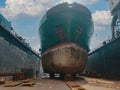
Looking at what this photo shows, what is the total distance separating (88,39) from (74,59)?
3.60 metres

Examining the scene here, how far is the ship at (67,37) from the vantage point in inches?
569

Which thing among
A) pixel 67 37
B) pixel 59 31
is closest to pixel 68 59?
pixel 67 37

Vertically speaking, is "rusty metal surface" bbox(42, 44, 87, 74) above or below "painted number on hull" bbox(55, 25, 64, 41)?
below

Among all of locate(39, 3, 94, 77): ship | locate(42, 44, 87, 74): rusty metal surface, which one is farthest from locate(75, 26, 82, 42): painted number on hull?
locate(42, 44, 87, 74): rusty metal surface

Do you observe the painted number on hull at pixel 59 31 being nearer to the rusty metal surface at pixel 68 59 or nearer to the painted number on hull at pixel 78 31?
the rusty metal surface at pixel 68 59

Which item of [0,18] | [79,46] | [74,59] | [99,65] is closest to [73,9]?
[79,46]

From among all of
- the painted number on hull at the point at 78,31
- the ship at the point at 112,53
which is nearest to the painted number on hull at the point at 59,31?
Result: the painted number on hull at the point at 78,31

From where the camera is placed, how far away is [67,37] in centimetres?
1499

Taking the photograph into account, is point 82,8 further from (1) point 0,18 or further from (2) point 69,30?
(1) point 0,18

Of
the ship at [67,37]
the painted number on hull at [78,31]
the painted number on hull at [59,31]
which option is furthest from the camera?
the painted number on hull at [78,31]

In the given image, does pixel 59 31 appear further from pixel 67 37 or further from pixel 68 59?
pixel 68 59

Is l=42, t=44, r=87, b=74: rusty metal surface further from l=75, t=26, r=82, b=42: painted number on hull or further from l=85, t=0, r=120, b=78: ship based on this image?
l=85, t=0, r=120, b=78: ship

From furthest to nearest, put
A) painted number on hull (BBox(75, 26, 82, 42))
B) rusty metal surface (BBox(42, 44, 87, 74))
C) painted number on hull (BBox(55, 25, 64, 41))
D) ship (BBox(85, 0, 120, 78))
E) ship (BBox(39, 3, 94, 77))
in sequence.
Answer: ship (BBox(85, 0, 120, 78)) < painted number on hull (BBox(75, 26, 82, 42)) < painted number on hull (BBox(55, 25, 64, 41)) < ship (BBox(39, 3, 94, 77)) < rusty metal surface (BBox(42, 44, 87, 74))

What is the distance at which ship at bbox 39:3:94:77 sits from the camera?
14461 millimetres
